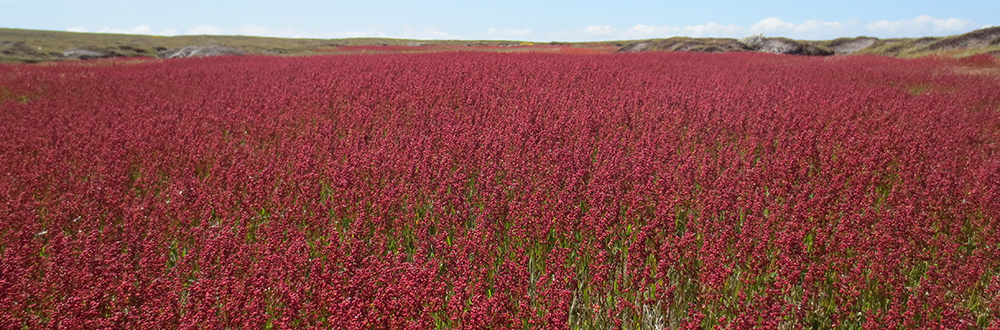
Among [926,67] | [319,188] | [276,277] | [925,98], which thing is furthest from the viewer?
[926,67]

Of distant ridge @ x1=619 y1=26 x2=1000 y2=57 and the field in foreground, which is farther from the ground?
distant ridge @ x1=619 y1=26 x2=1000 y2=57

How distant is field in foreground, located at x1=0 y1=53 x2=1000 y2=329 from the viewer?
250 centimetres

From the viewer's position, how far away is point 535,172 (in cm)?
458

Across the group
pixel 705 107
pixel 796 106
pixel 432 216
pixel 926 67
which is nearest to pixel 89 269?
pixel 432 216

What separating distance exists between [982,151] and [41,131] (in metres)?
10.8

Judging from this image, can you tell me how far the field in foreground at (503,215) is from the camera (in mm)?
2496

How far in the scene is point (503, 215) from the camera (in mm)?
3654

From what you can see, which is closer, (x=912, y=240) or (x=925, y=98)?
(x=912, y=240)

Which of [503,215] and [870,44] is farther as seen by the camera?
[870,44]

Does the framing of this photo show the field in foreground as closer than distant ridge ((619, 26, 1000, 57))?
Yes

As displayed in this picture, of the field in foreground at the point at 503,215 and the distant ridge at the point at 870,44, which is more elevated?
the distant ridge at the point at 870,44

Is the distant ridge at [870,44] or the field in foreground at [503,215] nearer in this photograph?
the field in foreground at [503,215]

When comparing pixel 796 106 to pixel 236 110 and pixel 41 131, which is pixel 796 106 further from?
pixel 41 131

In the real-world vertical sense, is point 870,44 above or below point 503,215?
above
